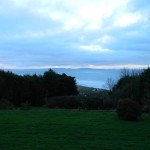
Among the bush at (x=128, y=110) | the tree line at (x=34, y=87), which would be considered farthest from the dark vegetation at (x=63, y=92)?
the bush at (x=128, y=110)

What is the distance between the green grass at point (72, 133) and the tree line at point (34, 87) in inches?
443

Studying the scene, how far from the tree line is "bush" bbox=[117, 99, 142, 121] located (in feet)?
38.9

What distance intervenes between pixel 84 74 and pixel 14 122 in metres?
27.7

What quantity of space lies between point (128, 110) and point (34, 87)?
14.8 metres

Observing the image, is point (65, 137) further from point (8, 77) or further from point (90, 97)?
point (8, 77)

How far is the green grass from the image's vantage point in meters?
11.3

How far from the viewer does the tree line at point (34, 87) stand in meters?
29.3

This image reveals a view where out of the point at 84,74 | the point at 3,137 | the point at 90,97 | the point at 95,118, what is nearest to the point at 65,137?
the point at 3,137

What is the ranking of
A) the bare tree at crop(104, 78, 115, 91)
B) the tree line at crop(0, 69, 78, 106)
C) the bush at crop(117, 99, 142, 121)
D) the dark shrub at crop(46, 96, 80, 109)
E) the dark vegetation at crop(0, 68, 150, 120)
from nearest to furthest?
1. the bush at crop(117, 99, 142, 121)
2. the dark vegetation at crop(0, 68, 150, 120)
3. the dark shrub at crop(46, 96, 80, 109)
4. the tree line at crop(0, 69, 78, 106)
5. the bare tree at crop(104, 78, 115, 91)

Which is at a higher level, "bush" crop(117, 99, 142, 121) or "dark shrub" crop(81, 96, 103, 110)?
"dark shrub" crop(81, 96, 103, 110)

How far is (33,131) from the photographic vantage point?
13.8 meters

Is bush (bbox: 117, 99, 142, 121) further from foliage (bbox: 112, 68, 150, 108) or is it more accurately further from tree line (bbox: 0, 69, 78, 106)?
tree line (bbox: 0, 69, 78, 106)

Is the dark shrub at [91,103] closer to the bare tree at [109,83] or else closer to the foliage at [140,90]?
the foliage at [140,90]

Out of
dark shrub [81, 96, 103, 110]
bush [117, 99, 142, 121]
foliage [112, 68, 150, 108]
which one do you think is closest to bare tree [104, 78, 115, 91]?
dark shrub [81, 96, 103, 110]
